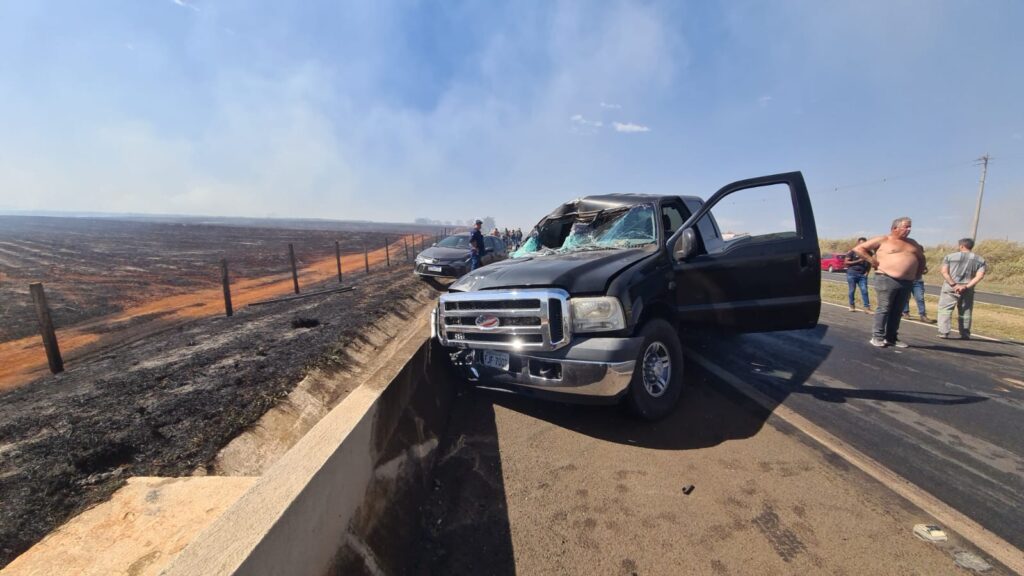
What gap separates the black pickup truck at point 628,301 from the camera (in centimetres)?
329

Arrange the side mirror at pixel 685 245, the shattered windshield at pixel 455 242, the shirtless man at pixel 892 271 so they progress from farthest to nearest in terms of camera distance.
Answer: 1. the shattered windshield at pixel 455 242
2. the shirtless man at pixel 892 271
3. the side mirror at pixel 685 245

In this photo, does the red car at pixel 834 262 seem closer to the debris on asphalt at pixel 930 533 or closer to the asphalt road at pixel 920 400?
the asphalt road at pixel 920 400

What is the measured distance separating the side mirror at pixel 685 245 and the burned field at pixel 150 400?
172 inches

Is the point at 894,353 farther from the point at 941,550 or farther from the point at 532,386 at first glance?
the point at 532,386

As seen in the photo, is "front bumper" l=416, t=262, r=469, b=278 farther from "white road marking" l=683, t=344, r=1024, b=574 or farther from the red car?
the red car

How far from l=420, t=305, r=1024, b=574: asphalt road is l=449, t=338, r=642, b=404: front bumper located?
438 mm

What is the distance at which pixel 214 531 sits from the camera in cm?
140

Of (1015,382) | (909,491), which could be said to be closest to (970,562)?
(909,491)

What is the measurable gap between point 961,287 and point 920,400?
13.8 feet

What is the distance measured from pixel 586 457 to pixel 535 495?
23.3 inches

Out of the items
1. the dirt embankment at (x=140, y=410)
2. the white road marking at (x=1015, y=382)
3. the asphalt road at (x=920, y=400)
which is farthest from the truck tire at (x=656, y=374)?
the white road marking at (x=1015, y=382)

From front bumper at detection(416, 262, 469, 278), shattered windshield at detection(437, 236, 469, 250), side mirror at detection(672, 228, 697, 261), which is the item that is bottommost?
front bumper at detection(416, 262, 469, 278)

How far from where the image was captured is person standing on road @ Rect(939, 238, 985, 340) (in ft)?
21.8

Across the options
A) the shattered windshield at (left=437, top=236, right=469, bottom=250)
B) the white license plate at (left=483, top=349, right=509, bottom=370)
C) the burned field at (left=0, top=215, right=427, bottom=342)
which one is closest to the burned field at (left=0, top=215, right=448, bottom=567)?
the burned field at (left=0, top=215, right=427, bottom=342)
